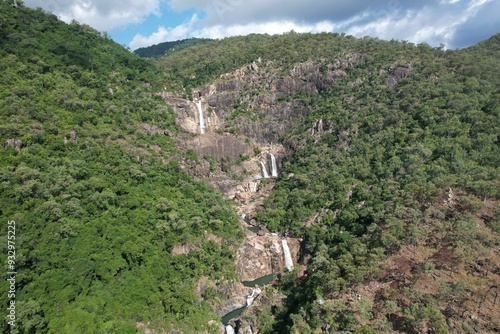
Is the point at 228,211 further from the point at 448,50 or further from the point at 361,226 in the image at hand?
the point at 448,50

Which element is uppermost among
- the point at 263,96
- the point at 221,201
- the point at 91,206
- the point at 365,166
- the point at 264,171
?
the point at 263,96

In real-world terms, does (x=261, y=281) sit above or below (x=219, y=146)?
below

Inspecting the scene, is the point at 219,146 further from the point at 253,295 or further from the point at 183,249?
the point at 253,295

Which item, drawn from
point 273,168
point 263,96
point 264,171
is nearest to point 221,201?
point 264,171

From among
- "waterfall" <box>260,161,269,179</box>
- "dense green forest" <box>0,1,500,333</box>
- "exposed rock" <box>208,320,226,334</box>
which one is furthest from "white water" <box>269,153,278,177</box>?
"exposed rock" <box>208,320,226,334</box>

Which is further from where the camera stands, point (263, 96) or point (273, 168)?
point (263, 96)

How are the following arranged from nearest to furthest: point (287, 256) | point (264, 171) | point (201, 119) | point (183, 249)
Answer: point (183, 249) → point (287, 256) → point (264, 171) → point (201, 119)

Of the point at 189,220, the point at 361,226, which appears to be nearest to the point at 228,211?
the point at 189,220
